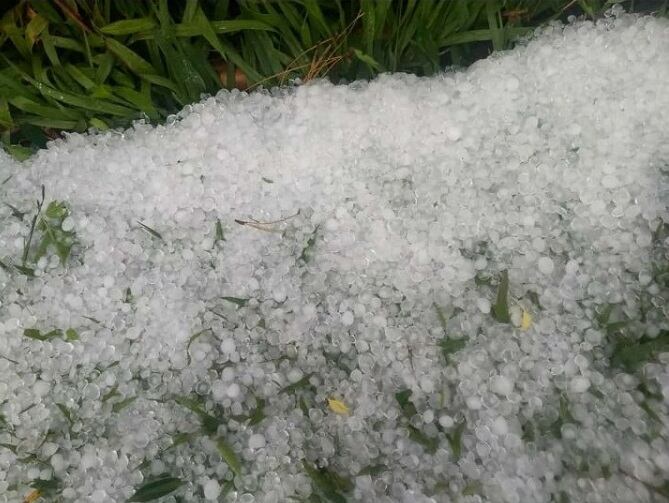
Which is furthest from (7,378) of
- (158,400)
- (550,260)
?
(550,260)

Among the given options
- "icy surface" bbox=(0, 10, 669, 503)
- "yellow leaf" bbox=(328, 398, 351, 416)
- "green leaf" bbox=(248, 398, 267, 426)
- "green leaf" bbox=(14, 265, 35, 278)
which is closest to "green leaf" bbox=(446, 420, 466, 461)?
"icy surface" bbox=(0, 10, 669, 503)

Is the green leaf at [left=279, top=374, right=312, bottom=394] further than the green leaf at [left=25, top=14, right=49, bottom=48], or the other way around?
the green leaf at [left=25, top=14, right=49, bottom=48]

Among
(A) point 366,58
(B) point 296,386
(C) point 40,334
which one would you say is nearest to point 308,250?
(B) point 296,386

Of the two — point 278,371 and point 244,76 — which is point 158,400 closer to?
point 278,371

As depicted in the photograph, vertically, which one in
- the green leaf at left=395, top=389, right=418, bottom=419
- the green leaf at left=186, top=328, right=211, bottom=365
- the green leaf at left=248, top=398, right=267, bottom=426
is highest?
the green leaf at left=186, top=328, right=211, bottom=365

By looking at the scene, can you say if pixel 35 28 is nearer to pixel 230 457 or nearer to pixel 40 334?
pixel 40 334

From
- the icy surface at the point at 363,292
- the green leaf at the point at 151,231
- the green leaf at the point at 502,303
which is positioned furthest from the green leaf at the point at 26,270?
the green leaf at the point at 502,303

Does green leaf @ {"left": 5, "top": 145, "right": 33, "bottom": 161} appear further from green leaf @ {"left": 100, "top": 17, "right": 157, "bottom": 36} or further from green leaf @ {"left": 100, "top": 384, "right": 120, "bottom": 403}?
green leaf @ {"left": 100, "top": 384, "right": 120, "bottom": 403}
